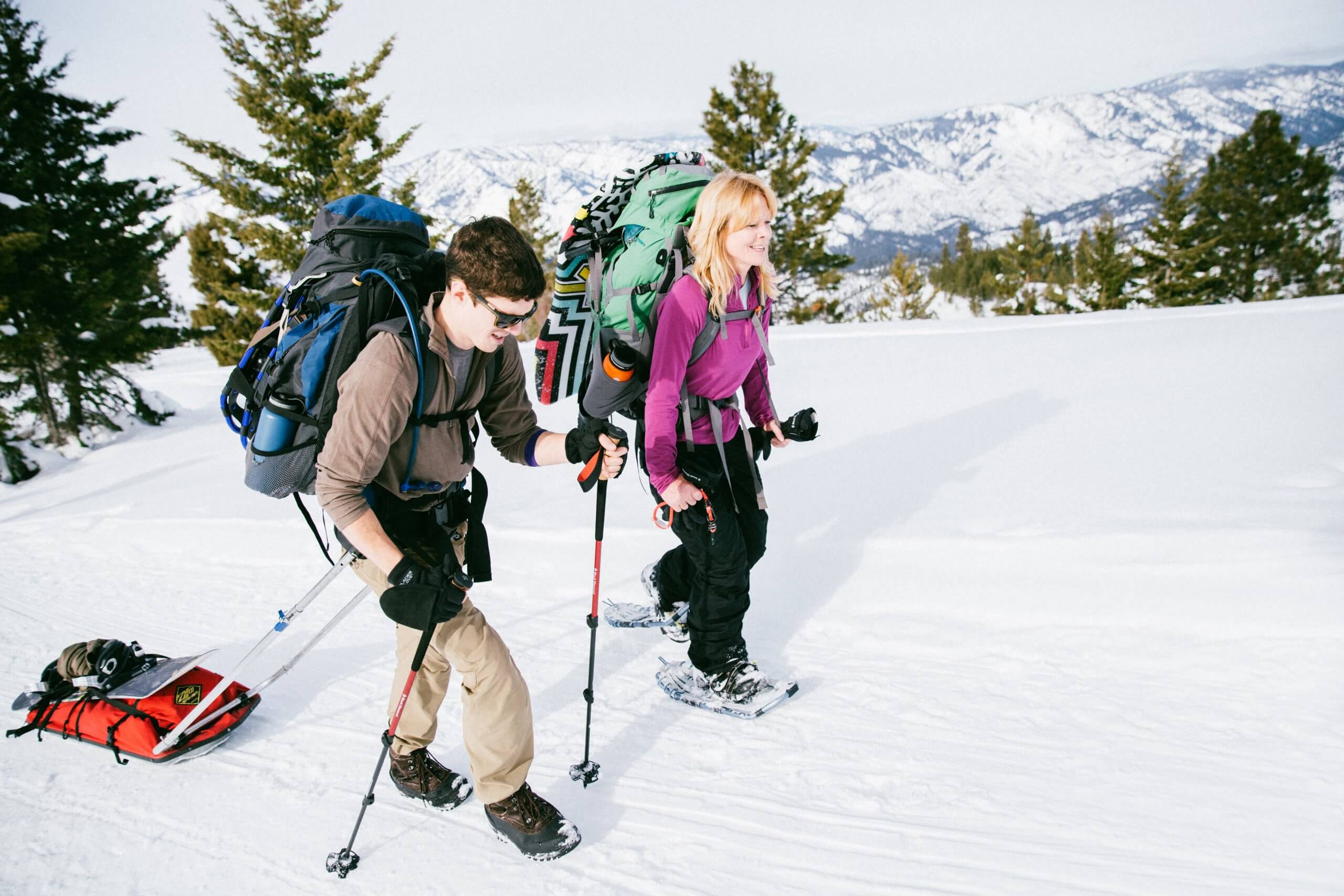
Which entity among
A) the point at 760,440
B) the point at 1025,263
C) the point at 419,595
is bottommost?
the point at 419,595

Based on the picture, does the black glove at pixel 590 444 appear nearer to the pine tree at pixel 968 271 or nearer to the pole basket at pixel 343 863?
the pole basket at pixel 343 863

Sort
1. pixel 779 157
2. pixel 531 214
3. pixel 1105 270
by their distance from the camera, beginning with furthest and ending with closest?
pixel 531 214 → pixel 1105 270 → pixel 779 157

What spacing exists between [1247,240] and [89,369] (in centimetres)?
4087

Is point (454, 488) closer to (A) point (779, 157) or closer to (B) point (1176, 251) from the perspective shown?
(A) point (779, 157)

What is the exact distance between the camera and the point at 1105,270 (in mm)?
37250

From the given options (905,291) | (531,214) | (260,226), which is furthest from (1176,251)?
(260,226)

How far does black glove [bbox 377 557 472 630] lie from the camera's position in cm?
221

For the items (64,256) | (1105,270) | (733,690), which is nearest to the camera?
(733,690)

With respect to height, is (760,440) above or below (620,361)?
below

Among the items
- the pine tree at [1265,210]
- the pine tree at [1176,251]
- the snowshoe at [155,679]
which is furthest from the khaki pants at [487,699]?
the pine tree at [1265,210]

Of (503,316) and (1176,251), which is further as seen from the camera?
(1176,251)

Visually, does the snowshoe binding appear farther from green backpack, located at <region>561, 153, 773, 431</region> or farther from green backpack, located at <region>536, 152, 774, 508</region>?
green backpack, located at <region>561, 153, 773, 431</region>

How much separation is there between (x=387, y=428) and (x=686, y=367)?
129 centimetres

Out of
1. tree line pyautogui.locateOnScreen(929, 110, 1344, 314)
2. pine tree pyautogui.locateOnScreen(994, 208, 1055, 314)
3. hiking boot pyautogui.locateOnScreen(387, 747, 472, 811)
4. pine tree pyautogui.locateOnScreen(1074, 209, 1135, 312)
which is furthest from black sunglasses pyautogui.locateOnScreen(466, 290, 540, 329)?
pine tree pyautogui.locateOnScreen(994, 208, 1055, 314)
